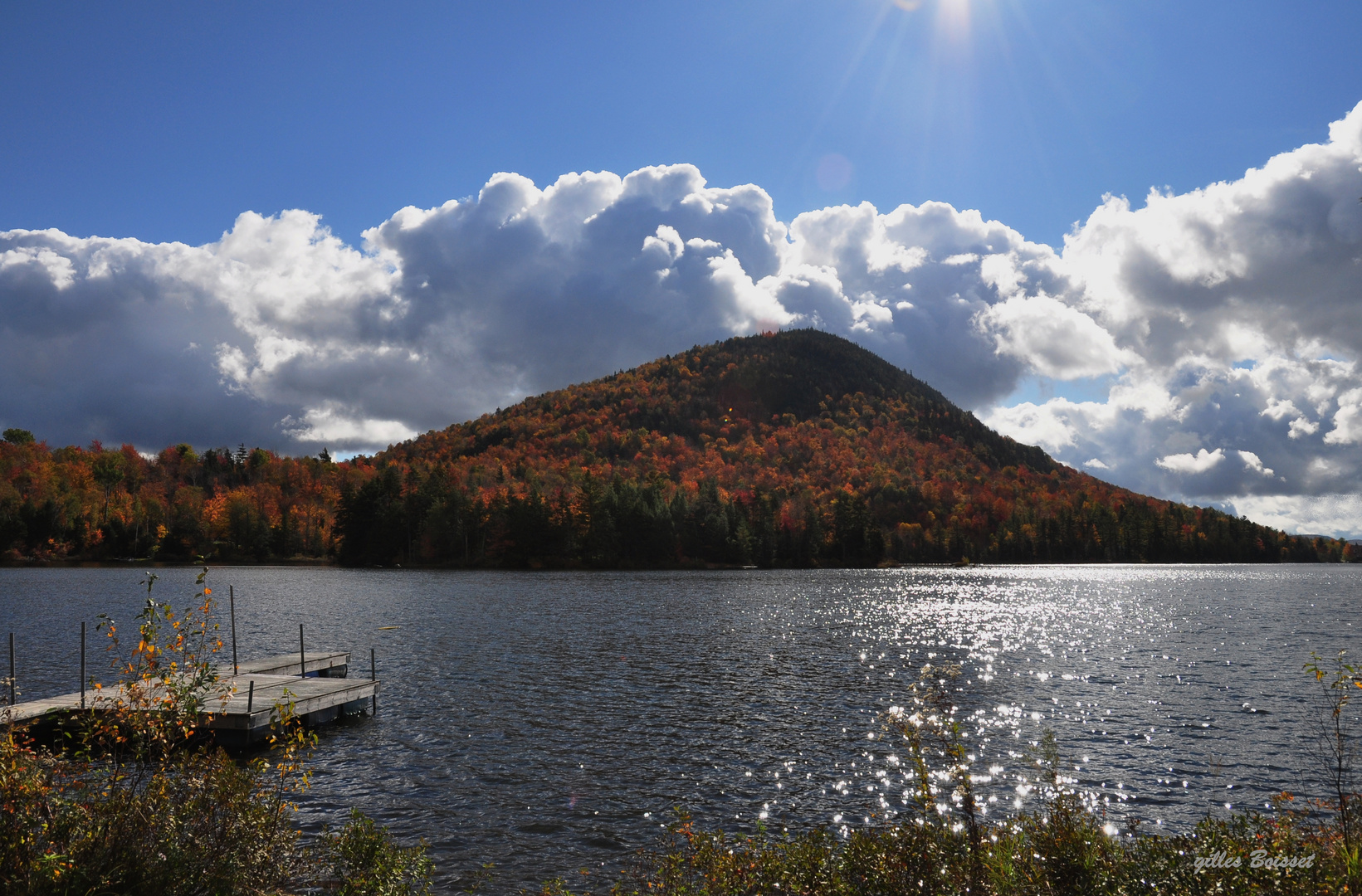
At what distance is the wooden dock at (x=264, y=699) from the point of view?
26094 mm

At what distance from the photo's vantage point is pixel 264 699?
29.2m

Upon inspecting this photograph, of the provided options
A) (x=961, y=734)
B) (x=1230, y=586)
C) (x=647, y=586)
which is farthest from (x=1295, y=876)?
(x=1230, y=586)

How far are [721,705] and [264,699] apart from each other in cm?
1844

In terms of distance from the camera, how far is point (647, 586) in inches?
4370

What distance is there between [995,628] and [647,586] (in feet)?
180
